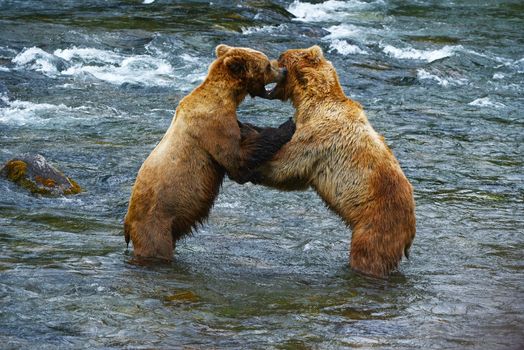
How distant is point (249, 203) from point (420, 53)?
949cm

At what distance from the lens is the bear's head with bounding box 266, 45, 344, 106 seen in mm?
7555

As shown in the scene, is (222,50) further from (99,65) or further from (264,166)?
(99,65)

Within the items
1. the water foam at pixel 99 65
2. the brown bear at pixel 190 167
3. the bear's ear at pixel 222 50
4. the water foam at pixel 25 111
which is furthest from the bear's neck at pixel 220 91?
the water foam at pixel 99 65

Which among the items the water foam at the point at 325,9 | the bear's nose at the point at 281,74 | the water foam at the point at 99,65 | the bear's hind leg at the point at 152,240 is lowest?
the water foam at the point at 99,65

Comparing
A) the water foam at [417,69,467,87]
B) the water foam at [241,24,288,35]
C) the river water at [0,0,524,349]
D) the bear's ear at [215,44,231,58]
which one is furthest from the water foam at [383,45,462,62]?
the bear's ear at [215,44,231,58]

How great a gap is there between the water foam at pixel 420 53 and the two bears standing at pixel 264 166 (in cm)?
1065

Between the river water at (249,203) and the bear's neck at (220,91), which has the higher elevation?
the bear's neck at (220,91)

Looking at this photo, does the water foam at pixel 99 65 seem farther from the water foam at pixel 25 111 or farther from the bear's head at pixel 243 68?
the bear's head at pixel 243 68

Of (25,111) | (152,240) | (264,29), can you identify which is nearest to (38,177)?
(152,240)

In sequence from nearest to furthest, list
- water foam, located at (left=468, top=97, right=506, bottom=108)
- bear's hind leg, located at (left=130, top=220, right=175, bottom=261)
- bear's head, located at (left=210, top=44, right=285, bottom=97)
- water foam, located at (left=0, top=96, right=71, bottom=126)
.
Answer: bear's hind leg, located at (left=130, top=220, right=175, bottom=261)
bear's head, located at (left=210, top=44, right=285, bottom=97)
water foam, located at (left=0, top=96, right=71, bottom=126)
water foam, located at (left=468, top=97, right=506, bottom=108)

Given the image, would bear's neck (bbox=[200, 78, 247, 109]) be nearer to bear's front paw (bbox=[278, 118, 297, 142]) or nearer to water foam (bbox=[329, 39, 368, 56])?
bear's front paw (bbox=[278, 118, 297, 142])

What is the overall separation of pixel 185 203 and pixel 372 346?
2.17 metres

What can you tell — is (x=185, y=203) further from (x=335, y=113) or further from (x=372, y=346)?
(x=372, y=346)

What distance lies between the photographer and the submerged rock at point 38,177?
31.1ft
